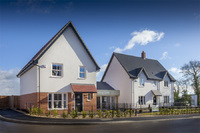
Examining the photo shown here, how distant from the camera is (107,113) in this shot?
21.5 m

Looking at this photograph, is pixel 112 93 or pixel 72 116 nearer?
pixel 72 116

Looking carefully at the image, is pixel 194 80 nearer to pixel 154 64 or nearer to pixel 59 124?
pixel 154 64

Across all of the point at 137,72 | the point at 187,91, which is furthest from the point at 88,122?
the point at 187,91

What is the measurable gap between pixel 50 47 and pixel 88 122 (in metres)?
11.1

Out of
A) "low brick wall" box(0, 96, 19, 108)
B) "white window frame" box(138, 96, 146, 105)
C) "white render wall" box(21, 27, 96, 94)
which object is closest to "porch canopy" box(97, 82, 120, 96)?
"white window frame" box(138, 96, 146, 105)

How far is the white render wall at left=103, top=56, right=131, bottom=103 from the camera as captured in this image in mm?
36656

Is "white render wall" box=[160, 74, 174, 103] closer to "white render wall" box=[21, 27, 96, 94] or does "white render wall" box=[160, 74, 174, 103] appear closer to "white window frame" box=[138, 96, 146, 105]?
"white window frame" box=[138, 96, 146, 105]

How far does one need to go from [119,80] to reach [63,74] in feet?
49.8

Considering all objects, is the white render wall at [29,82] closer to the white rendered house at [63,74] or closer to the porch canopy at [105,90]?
the white rendered house at [63,74]

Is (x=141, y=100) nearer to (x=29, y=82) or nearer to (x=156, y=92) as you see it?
(x=156, y=92)

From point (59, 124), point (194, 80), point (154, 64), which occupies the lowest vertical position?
Result: point (59, 124)

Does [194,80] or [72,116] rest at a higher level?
[194,80]

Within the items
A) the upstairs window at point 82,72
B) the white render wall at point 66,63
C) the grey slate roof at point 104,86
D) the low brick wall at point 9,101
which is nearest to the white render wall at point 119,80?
the grey slate roof at point 104,86

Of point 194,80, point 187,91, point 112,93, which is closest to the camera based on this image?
point 112,93
